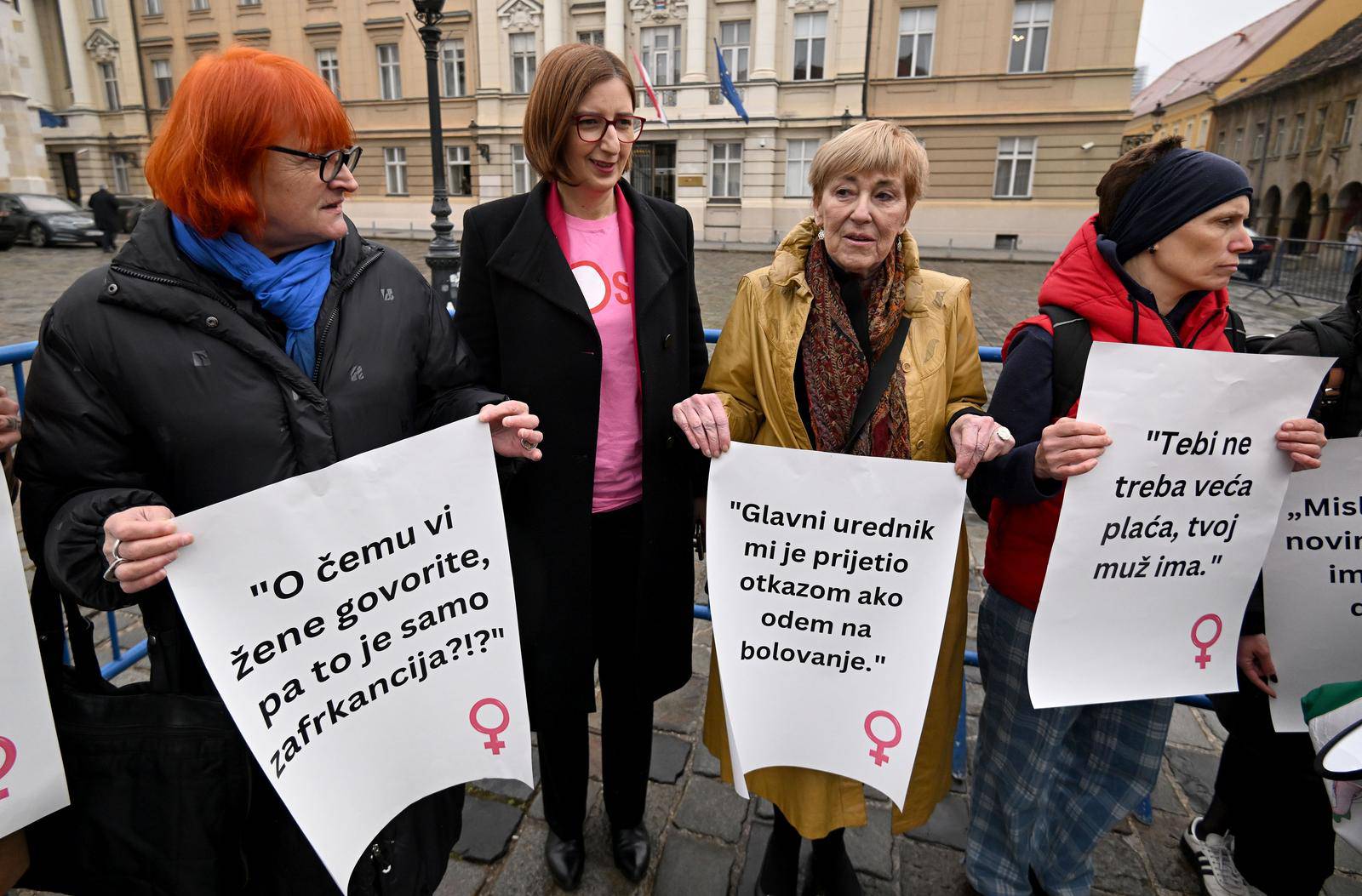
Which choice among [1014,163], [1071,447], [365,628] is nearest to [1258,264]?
[1014,163]

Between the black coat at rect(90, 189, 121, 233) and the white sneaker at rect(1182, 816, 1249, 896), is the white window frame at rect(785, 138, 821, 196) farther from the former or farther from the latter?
the white sneaker at rect(1182, 816, 1249, 896)

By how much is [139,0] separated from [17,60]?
41.6 ft

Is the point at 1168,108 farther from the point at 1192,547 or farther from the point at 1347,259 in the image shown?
the point at 1192,547

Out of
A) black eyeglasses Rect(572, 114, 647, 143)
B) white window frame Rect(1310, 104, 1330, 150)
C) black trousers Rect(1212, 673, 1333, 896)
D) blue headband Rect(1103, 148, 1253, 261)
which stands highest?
white window frame Rect(1310, 104, 1330, 150)

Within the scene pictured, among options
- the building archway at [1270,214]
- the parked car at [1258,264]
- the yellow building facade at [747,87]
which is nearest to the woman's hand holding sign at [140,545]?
the parked car at [1258,264]

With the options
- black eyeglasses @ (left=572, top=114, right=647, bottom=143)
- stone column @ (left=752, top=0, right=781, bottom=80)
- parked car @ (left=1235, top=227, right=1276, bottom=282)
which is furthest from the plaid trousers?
stone column @ (left=752, top=0, right=781, bottom=80)

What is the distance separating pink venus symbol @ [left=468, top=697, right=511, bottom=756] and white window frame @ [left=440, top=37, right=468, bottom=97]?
1292 inches

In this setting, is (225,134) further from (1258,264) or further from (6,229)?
(6,229)

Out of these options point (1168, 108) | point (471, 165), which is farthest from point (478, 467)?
point (1168, 108)

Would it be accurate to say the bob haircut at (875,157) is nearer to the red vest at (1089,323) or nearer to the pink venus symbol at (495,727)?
the red vest at (1089,323)

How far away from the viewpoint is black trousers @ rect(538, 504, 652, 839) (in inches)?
88.9

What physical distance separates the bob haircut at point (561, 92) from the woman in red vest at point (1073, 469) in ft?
3.93

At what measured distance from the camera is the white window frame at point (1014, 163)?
25047 mm

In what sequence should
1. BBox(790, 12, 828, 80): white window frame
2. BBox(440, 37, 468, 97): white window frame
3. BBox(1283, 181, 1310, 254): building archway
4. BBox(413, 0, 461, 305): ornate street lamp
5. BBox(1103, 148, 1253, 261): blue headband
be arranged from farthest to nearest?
BBox(1283, 181, 1310, 254): building archway → BBox(440, 37, 468, 97): white window frame → BBox(790, 12, 828, 80): white window frame → BBox(413, 0, 461, 305): ornate street lamp → BBox(1103, 148, 1253, 261): blue headband
